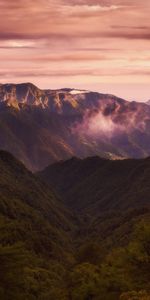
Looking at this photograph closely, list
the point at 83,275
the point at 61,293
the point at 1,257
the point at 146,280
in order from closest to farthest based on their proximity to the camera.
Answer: the point at 1,257 → the point at 146,280 → the point at 83,275 → the point at 61,293

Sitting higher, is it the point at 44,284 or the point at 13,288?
the point at 13,288

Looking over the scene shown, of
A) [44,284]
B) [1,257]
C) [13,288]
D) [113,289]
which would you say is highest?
[1,257]

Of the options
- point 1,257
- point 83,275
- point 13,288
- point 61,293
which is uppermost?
point 1,257

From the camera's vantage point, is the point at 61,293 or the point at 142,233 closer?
the point at 142,233

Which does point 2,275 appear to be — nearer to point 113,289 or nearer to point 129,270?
point 129,270

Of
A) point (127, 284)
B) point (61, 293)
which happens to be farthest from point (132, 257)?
point (61, 293)

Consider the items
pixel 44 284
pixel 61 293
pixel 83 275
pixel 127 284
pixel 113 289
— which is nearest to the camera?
pixel 127 284

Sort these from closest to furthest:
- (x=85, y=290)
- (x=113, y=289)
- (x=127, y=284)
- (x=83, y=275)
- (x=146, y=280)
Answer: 1. (x=146, y=280)
2. (x=127, y=284)
3. (x=113, y=289)
4. (x=85, y=290)
5. (x=83, y=275)

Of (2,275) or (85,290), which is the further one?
(85,290)

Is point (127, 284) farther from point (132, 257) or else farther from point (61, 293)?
point (61, 293)

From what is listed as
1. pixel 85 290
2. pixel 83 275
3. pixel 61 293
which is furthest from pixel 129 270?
pixel 61 293
